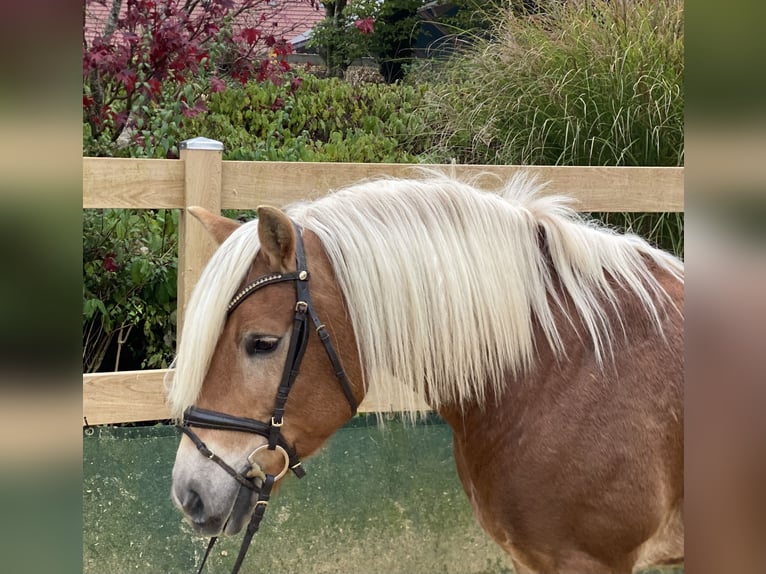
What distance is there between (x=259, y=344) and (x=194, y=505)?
32 cm

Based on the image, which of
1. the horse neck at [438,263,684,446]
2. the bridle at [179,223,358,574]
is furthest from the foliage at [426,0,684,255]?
the bridle at [179,223,358,574]

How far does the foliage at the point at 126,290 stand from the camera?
10.3 ft

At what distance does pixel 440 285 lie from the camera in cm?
155

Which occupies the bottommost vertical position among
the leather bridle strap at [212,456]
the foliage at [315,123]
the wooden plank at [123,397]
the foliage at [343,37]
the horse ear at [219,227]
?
the wooden plank at [123,397]

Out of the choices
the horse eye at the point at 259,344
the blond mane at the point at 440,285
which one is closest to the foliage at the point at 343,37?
the blond mane at the point at 440,285

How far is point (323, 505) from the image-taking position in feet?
9.61

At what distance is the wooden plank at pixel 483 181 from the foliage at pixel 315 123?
1.20 metres

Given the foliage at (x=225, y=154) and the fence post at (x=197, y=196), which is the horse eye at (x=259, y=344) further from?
the foliage at (x=225, y=154)

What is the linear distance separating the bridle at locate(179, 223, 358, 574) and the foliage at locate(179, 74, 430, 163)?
253 centimetres

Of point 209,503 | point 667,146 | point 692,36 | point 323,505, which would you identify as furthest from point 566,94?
point 692,36

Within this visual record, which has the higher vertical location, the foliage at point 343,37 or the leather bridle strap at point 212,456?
the foliage at point 343,37

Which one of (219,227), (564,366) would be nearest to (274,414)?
(219,227)

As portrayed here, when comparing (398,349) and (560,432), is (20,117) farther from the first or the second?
(560,432)

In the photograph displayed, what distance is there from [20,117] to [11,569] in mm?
208
